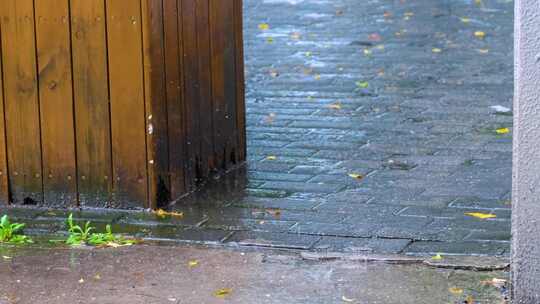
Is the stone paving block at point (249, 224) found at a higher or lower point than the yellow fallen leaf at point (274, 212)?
lower

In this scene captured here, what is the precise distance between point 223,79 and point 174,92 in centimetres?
63

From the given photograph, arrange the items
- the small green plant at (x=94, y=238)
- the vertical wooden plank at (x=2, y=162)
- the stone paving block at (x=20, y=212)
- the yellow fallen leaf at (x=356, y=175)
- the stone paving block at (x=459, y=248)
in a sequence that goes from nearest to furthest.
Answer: the stone paving block at (x=459, y=248), the small green plant at (x=94, y=238), the stone paving block at (x=20, y=212), the vertical wooden plank at (x=2, y=162), the yellow fallen leaf at (x=356, y=175)

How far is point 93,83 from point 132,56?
26 cm

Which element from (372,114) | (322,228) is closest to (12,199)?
(322,228)

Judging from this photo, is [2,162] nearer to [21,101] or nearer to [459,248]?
[21,101]

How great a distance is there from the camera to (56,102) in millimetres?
5660

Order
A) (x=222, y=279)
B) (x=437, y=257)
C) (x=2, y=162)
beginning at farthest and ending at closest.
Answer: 1. (x=2, y=162)
2. (x=437, y=257)
3. (x=222, y=279)

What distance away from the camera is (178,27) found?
18.8 ft

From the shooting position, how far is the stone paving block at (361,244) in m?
4.95

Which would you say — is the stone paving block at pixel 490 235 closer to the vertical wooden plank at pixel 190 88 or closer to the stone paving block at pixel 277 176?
the stone paving block at pixel 277 176

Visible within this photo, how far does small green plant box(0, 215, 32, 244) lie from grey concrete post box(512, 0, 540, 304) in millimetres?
2303

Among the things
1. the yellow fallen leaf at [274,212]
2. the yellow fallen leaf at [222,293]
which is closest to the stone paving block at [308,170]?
the yellow fallen leaf at [274,212]

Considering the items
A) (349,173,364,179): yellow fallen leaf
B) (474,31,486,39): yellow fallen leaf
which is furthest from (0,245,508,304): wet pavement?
(474,31,486,39): yellow fallen leaf

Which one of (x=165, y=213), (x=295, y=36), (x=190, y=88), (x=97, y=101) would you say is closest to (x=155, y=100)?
(x=97, y=101)
